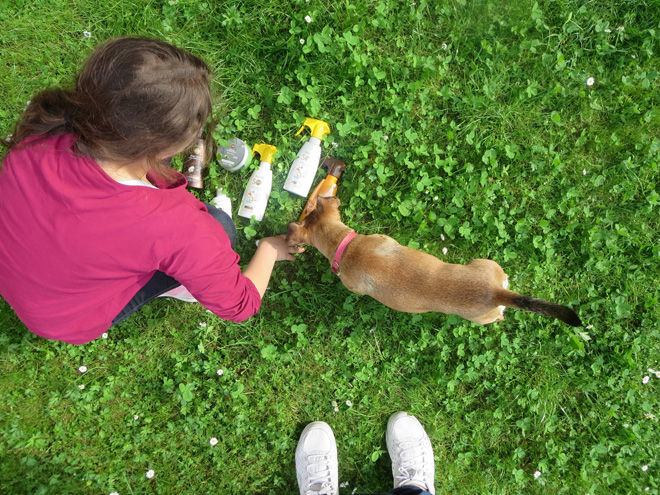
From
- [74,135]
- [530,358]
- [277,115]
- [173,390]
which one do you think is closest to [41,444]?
[173,390]

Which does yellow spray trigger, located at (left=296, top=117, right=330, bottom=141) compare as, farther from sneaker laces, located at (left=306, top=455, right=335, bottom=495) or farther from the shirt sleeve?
sneaker laces, located at (left=306, top=455, right=335, bottom=495)

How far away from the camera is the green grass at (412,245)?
379 cm

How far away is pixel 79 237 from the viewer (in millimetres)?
1920

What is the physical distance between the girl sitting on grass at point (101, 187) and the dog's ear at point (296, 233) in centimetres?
128

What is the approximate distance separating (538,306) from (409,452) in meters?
1.92

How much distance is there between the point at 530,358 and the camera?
3918 millimetres

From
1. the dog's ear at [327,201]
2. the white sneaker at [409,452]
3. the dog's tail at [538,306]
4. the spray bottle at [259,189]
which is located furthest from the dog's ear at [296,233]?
the white sneaker at [409,452]

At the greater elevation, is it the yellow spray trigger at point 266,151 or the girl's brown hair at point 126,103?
the girl's brown hair at point 126,103

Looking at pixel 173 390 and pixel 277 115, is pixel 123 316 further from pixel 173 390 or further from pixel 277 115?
pixel 277 115

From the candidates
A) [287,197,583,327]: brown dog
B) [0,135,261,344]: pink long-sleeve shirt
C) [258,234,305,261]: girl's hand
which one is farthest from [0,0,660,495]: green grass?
[0,135,261,344]: pink long-sleeve shirt

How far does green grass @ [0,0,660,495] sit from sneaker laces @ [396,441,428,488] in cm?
31

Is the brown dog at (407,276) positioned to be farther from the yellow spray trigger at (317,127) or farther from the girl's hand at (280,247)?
the yellow spray trigger at (317,127)

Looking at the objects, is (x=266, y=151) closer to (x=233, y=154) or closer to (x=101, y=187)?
(x=233, y=154)

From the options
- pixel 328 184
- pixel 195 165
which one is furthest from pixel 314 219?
pixel 195 165
